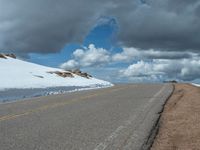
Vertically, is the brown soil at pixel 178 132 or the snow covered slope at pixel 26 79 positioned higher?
the snow covered slope at pixel 26 79

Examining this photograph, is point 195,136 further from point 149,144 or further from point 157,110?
point 157,110

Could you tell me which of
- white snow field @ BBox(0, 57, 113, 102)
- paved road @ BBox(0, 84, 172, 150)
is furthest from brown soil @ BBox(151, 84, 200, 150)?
white snow field @ BBox(0, 57, 113, 102)

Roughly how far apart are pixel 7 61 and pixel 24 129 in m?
67.4

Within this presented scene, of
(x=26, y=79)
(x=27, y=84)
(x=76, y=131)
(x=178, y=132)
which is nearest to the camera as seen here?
(x=76, y=131)

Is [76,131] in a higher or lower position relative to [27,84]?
lower

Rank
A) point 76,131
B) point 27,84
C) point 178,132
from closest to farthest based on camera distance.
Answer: point 76,131 < point 178,132 < point 27,84

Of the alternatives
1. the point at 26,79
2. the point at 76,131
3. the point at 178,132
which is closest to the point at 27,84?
the point at 26,79

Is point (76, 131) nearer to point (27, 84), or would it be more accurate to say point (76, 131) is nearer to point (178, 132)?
point (178, 132)

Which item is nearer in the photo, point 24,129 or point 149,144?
point 149,144

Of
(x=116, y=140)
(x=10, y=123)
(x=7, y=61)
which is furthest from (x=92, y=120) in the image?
(x=7, y=61)

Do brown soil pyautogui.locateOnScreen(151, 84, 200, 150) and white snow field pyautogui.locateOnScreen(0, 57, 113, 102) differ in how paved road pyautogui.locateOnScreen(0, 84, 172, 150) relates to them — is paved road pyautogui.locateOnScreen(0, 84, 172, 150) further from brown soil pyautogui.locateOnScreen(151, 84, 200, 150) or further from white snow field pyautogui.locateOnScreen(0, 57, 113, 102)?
white snow field pyautogui.locateOnScreen(0, 57, 113, 102)

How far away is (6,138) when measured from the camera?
358 inches

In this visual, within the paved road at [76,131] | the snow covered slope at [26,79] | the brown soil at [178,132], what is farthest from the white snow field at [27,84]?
the brown soil at [178,132]

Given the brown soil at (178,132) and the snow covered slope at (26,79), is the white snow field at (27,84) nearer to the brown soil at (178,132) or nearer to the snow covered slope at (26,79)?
the snow covered slope at (26,79)
